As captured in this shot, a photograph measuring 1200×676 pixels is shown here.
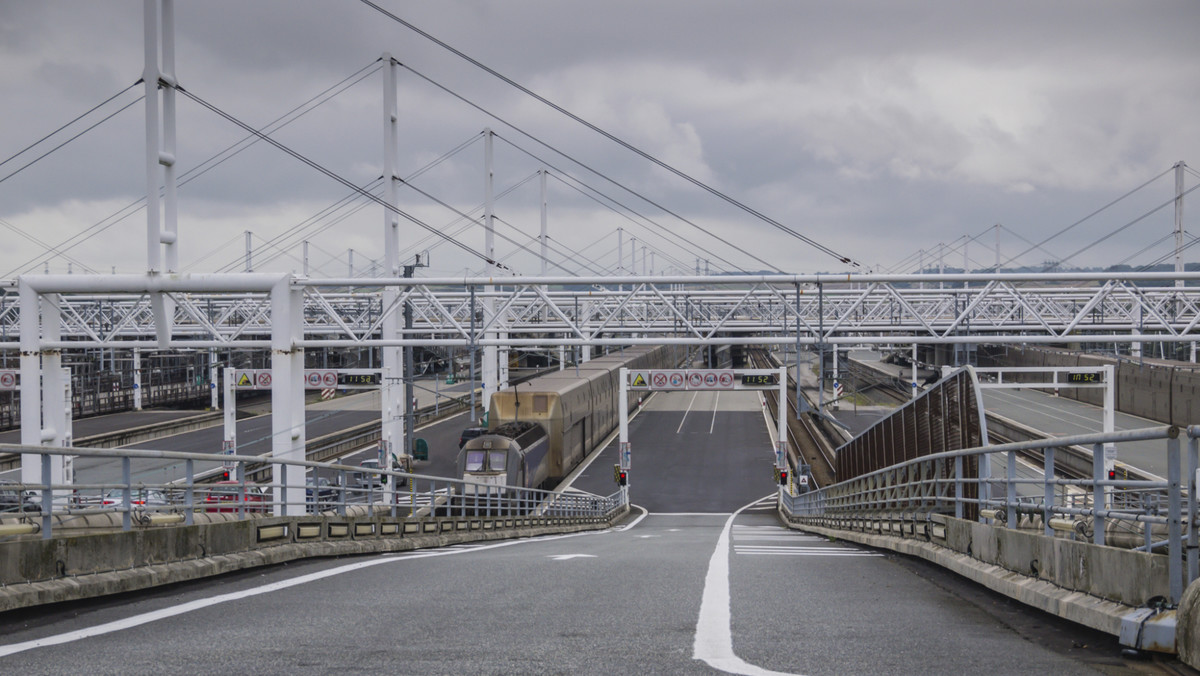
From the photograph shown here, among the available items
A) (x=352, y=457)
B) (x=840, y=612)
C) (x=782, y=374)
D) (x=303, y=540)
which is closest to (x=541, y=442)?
(x=782, y=374)

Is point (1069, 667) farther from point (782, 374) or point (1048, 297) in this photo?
point (1048, 297)

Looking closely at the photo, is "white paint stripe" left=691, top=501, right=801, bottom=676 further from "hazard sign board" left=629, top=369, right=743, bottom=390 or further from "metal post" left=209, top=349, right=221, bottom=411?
"metal post" left=209, top=349, right=221, bottom=411

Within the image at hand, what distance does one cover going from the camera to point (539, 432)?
119ft

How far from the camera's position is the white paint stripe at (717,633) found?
4.79 metres

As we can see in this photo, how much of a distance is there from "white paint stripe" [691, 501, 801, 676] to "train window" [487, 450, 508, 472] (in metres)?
22.3

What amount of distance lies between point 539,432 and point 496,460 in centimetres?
595

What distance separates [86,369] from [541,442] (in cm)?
4524

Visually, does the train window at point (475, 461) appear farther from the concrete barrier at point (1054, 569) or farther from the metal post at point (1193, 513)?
the metal post at point (1193, 513)

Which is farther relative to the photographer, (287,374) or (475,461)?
(475,461)

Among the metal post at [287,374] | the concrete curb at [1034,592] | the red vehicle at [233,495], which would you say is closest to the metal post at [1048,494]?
the concrete curb at [1034,592]

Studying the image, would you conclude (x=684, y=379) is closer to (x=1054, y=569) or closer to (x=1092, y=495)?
(x=1092, y=495)

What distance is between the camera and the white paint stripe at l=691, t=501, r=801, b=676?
189 inches

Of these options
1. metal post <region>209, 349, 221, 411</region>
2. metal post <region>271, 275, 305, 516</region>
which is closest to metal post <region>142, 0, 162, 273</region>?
metal post <region>271, 275, 305, 516</region>

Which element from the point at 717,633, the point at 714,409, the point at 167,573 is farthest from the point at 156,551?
the point at 714,409
